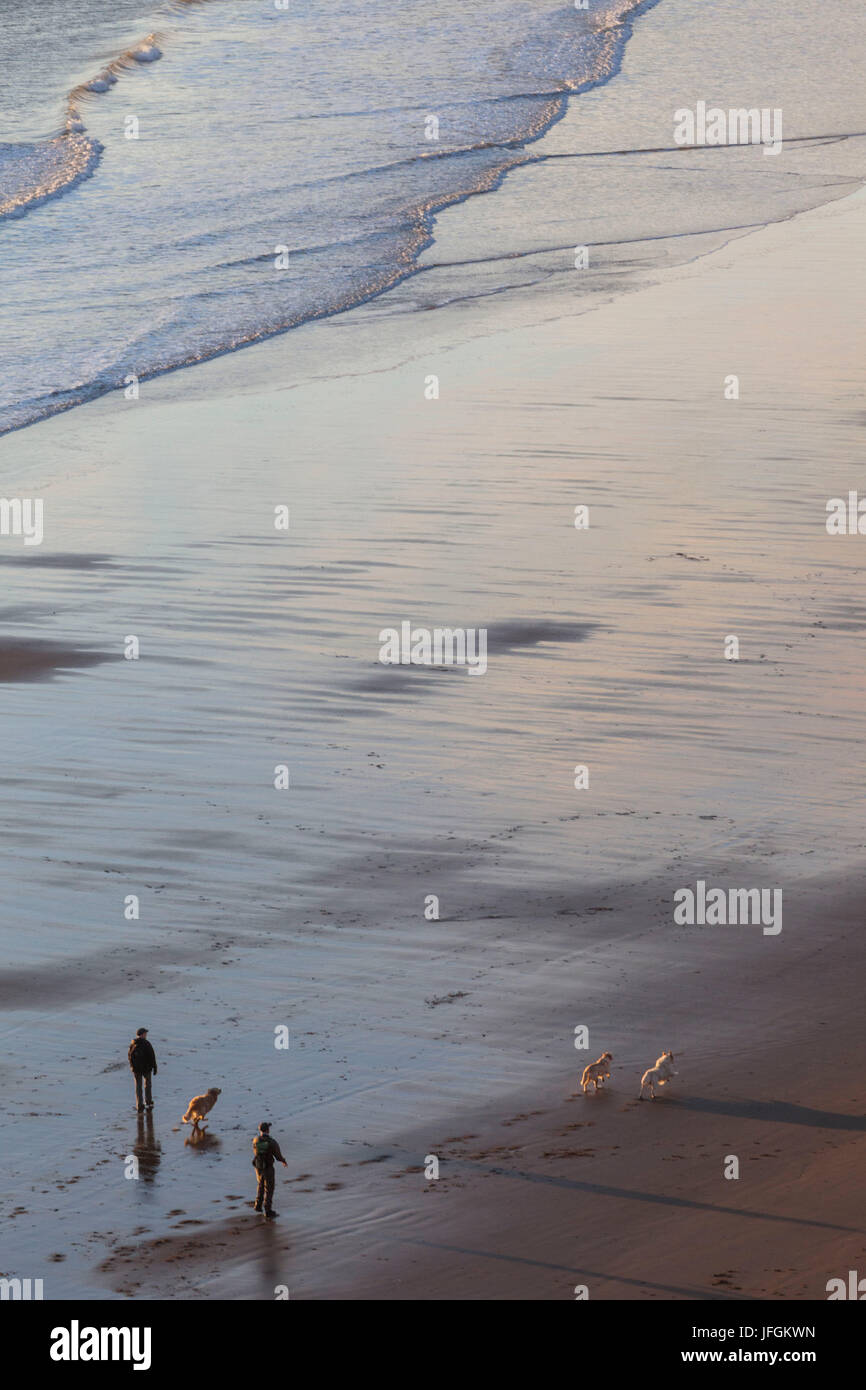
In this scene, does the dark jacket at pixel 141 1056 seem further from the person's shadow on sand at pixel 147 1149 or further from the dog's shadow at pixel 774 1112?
the dog's shadow at pixel 774 1112

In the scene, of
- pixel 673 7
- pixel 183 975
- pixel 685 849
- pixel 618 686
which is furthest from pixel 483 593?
pixel 673 7

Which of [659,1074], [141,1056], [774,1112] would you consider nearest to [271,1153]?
[141,1056]

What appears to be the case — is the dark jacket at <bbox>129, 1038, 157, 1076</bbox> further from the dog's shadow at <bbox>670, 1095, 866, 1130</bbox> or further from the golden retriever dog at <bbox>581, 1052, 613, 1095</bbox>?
the dog's shadow at <bbox>670, 1095, 866, 1130</bbox>

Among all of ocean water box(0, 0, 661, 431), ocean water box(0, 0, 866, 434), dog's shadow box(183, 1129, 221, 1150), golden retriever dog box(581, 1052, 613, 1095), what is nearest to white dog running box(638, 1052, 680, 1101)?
golden retriever dog box(581, 1052, 613, 1095)

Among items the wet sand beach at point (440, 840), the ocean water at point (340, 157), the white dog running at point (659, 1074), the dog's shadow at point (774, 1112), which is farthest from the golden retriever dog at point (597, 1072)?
the ocean water at point (340, 157)

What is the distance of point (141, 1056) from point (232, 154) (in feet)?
119

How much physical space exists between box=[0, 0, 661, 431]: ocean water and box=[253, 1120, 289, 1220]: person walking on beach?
62.0 feet

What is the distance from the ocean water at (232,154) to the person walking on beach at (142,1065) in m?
17.7

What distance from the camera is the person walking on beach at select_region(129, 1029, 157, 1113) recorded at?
11242 millimetres

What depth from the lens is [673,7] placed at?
61594 mm

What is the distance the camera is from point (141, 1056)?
36.9ft

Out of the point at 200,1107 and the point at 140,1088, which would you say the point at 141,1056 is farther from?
the point at 200,1107

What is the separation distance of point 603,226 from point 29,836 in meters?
26.1
